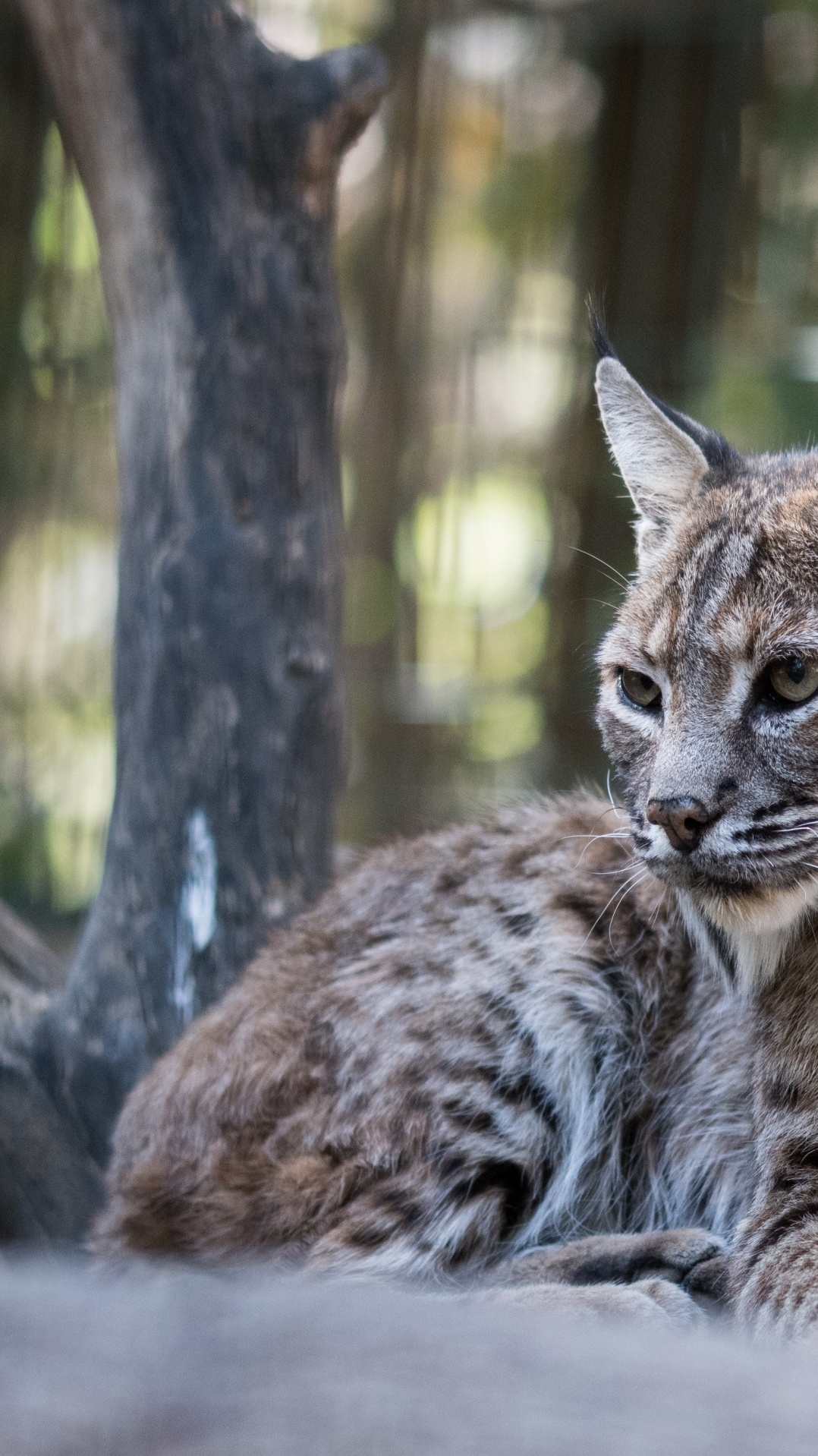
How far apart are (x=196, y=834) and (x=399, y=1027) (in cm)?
93

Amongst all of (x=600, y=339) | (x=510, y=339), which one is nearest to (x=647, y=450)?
(x=600, y=339)

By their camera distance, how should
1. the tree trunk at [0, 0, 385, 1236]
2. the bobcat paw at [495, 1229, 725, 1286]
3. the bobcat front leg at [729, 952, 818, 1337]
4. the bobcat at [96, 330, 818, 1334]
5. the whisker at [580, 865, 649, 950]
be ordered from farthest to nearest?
the tree trunk at [0, 0, 385, 1236], the whisker at [580, 865, 649, 950], the bobcat paw at [495, 1229, 725, 1286], the bobcat at [96, 330, 818, 1334], the bobcat front leg at [729, 952, 818, 1337]

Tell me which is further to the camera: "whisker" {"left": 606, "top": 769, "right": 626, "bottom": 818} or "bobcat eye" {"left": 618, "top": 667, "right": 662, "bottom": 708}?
"whisker" {"left": 606, "top": 769, "right": 626, "bottom": 818}

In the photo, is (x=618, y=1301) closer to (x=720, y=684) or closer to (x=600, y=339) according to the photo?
(x=720, y=684)

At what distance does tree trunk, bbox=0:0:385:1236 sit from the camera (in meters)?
3.70

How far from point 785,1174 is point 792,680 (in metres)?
0.85

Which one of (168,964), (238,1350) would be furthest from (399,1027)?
(238,1350)

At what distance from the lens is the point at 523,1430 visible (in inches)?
39.0

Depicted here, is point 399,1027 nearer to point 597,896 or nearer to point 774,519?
point 597,896

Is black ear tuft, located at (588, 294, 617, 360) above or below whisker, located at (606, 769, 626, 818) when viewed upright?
above

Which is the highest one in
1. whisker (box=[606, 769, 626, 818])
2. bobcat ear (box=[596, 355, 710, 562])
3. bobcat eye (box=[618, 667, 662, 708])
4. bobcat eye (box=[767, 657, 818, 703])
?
bobcat ear (box=[596, 355, 710, 562])

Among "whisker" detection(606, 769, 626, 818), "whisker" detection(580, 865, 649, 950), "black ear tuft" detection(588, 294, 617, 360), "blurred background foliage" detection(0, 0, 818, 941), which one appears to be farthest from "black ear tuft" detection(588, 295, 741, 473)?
"blurred background foliage" detection(0, 0, 818, 941)

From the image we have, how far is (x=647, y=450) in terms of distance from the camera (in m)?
3.14

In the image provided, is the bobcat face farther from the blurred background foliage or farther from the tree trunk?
the blurred background foliage
